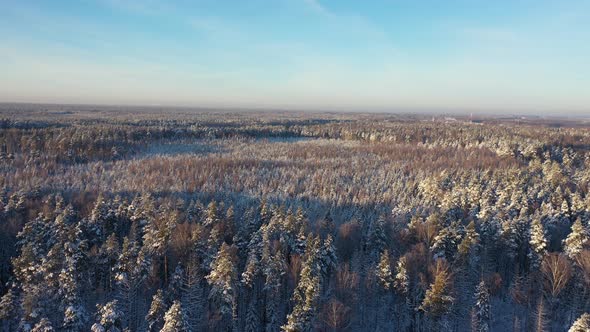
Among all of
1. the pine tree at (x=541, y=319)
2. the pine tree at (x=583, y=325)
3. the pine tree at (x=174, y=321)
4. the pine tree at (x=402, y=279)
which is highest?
the pine tree at (x=583, y=325)

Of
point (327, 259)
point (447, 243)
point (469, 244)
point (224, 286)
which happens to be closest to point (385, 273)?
point (327, 259)

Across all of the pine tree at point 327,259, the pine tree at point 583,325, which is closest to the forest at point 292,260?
the pine tree at point 583,325

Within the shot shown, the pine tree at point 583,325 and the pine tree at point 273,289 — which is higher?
the pine tree at point 583,325

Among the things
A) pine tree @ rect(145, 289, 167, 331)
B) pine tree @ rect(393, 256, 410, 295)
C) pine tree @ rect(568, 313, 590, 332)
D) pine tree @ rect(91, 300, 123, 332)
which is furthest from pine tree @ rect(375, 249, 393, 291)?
pine tree @ rect(91, 300, 123, 332)

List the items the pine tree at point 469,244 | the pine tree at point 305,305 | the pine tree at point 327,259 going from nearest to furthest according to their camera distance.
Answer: the pine tree at point 305,305 → the pine tree at point 327,259 → the pine tree at point 469,244

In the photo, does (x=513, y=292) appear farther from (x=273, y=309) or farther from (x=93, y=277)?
(x=93, y=277)

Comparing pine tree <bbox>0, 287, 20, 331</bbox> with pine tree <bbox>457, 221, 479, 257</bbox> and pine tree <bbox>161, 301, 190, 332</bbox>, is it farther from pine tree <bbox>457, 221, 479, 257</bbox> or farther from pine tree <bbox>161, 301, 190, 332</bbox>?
pine tree <bbox>457, 221, 479, 257</bbox>

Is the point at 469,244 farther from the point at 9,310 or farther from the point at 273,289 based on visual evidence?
the point at 9,310

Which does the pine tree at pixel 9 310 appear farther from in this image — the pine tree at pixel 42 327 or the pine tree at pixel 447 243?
the pine tree at pixel 447 243

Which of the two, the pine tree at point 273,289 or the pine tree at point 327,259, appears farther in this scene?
the pine tree at point 327,259

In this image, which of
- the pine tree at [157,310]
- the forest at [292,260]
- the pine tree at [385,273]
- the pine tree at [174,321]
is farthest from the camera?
the pine tree at [385,273]

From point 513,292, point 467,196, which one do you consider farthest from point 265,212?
point 467,196

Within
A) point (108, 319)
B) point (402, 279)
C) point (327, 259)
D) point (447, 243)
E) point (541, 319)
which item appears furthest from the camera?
point (447, 243)
